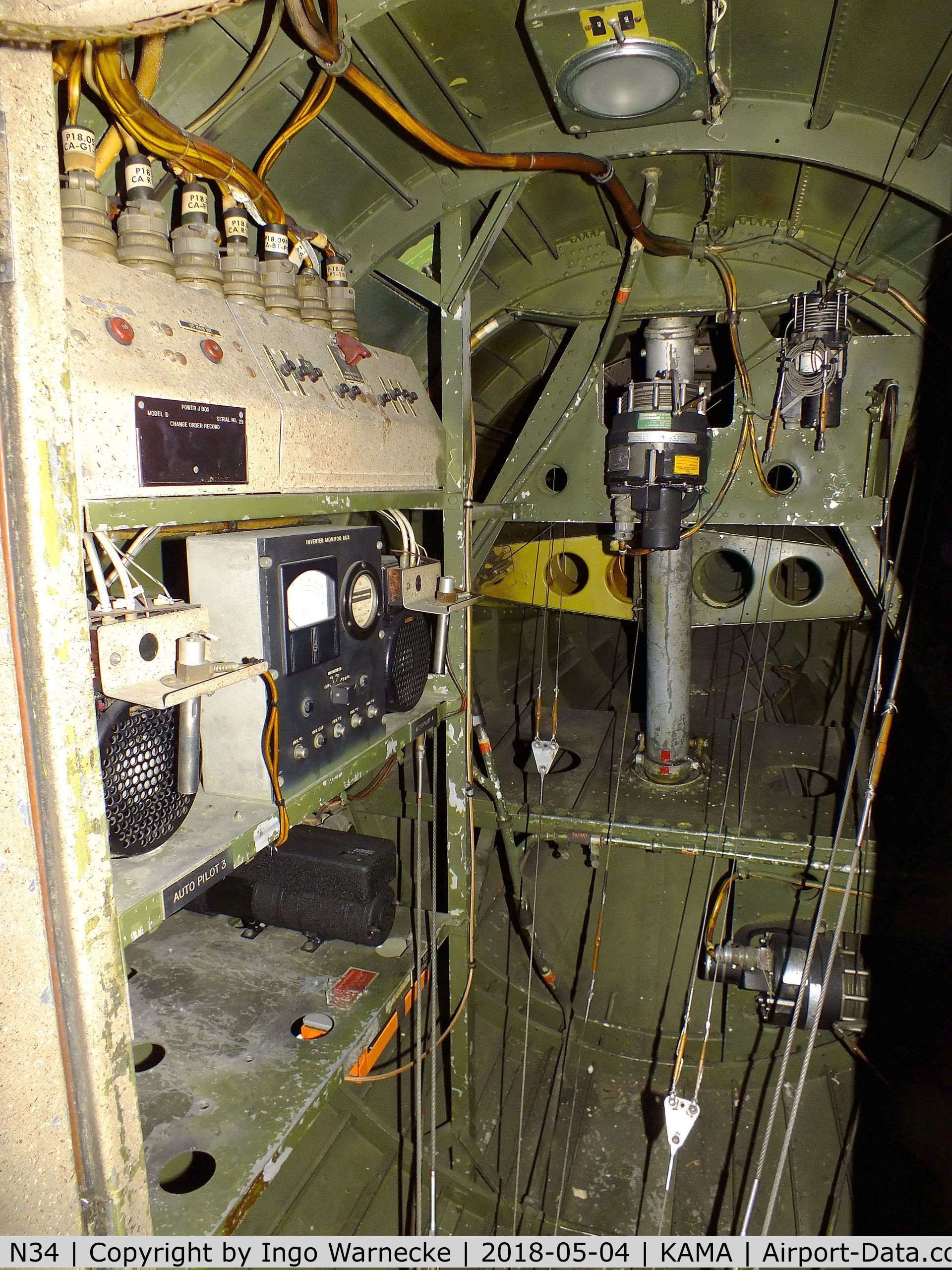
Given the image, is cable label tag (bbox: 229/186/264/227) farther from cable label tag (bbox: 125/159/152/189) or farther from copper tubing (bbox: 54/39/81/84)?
copper tubing (bbox: 54/39/81/84)

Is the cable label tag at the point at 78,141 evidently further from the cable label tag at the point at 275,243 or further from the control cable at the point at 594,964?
the control cable at the point at 594,964

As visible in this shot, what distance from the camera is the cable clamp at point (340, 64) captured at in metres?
1.65

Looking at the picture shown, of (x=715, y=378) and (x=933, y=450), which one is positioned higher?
(x=715, y=378)

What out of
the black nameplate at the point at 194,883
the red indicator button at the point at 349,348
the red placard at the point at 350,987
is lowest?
the red placard at the point at 350,987

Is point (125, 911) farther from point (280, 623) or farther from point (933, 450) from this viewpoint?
point (933, 450)

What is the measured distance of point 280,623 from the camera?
1597mm

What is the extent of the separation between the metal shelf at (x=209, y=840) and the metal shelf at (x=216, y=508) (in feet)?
2.08

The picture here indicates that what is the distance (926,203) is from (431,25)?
1549 millimetres

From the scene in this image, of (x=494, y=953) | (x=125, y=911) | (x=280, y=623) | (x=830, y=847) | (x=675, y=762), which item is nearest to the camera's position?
(x=125, y=911)

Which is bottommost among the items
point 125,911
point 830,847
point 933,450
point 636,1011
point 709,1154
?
point 709,1154

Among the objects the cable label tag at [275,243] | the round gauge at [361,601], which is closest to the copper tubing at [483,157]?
the cable label tag at [275,243]

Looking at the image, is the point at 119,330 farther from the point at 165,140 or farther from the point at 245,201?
the point at 245,201

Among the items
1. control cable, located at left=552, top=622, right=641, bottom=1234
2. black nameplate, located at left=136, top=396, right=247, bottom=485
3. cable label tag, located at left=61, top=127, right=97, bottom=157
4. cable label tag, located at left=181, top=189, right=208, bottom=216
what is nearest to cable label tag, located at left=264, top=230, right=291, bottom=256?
cable label tag, located at left=181, top=189, right=208, bottom=216

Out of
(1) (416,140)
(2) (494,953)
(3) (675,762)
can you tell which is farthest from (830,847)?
(1) (416,140)
